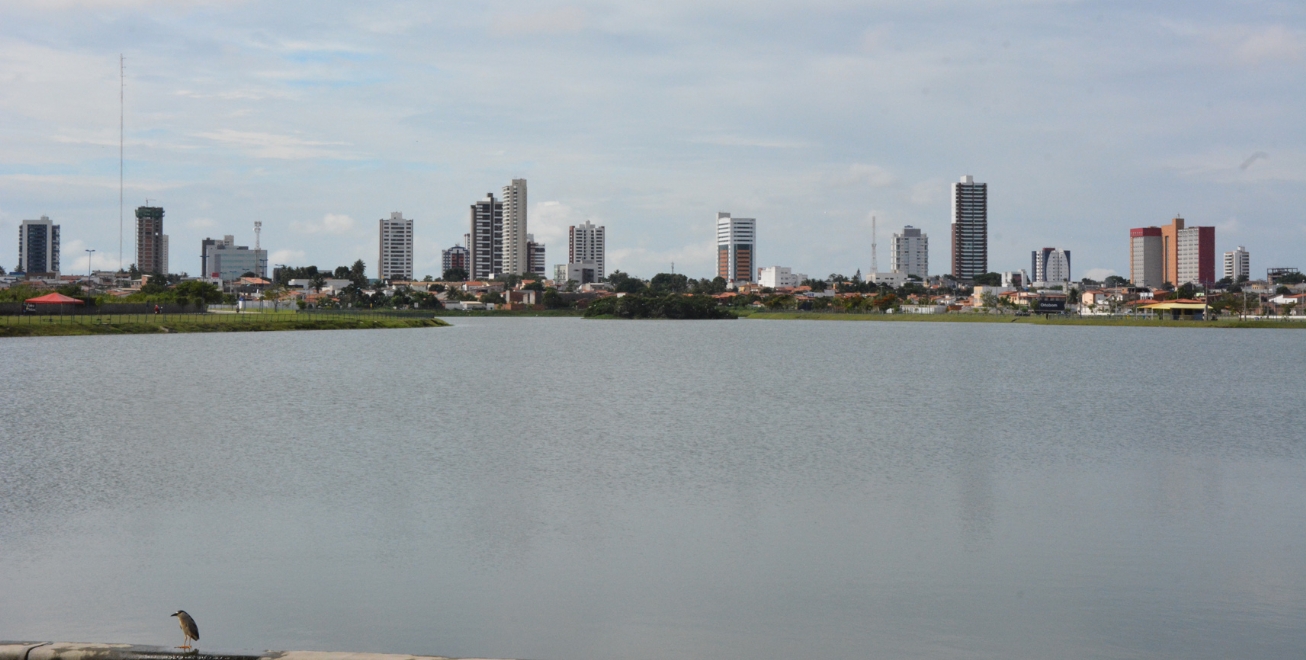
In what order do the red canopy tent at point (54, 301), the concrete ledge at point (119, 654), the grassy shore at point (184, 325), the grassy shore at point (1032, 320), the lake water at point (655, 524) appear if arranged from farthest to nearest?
the grassy shore at point (1032, 320) < the red canopy tent at point (54, 301) < the grassy shore at point (184, 325) < the lake water at point (655, 524) < the concrete ledge at point (119, 654)

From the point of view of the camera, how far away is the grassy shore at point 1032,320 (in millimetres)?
129250

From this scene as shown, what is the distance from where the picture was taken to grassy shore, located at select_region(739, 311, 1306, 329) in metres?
129

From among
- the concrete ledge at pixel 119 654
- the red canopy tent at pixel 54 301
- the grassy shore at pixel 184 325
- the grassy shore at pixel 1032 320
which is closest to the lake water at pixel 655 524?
the concrete ledge at pixel 119 654

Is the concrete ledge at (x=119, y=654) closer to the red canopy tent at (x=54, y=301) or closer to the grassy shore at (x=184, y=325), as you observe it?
the grassy shore at (x=184, y=325)

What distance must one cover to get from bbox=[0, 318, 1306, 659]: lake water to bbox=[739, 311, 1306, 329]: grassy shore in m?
104

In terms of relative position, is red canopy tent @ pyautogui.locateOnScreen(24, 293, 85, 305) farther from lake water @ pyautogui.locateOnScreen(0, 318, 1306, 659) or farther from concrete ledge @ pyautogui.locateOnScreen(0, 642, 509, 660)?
concrete ledge @ pyautogui.locateOnScreen(0, 642, 509, 660)

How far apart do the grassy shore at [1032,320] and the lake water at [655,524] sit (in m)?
104

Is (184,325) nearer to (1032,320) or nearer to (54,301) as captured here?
(54,301)

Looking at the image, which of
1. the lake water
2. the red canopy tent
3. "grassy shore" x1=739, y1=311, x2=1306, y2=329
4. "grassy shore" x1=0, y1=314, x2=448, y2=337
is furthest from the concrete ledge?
"grassy shore" x1=739, y1=311, x2=1306, y2=329

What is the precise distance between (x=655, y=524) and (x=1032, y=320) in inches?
5967

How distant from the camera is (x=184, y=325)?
289 feet

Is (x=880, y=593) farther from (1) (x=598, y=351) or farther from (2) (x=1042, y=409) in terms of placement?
(1) (x=598, y=351)

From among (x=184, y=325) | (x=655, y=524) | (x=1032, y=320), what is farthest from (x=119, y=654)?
(x=1032, y=320)

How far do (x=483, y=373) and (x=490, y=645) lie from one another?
42.5m
